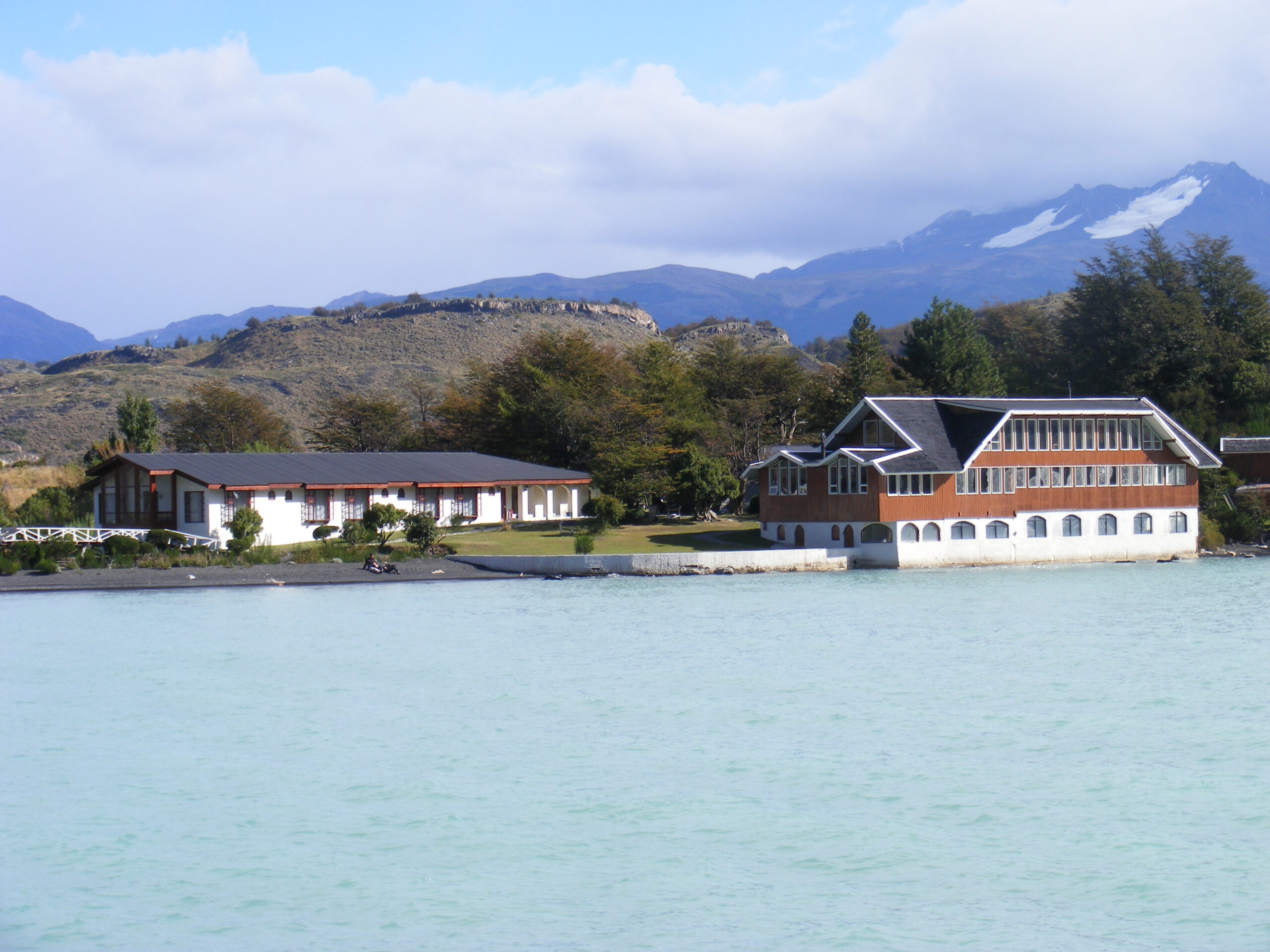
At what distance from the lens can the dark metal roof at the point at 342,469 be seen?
51.5m

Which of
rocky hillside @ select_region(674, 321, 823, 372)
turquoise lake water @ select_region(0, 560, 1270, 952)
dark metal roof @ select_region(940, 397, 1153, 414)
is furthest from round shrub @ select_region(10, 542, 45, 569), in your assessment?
rocky hillside @ select_region(674, 321, 823, 372)

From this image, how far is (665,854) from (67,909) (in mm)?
6706

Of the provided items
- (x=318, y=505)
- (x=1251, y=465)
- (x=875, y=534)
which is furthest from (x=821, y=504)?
(x=1251, y=465)

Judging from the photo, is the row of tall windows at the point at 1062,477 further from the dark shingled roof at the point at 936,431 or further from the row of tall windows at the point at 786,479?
the row of tall windows at the point at 786,479

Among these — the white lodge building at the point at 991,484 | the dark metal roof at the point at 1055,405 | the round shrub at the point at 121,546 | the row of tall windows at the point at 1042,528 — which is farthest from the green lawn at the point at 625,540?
the round shrub at the point at 121,546

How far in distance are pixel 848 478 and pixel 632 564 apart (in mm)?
10556

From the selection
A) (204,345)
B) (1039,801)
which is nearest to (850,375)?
(1039,801)

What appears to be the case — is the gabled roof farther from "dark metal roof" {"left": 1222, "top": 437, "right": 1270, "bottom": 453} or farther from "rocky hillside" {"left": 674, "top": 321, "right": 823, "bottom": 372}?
"rocky hillside" {"left": 674, "top": 321, "right": 823, "bottom": 372}

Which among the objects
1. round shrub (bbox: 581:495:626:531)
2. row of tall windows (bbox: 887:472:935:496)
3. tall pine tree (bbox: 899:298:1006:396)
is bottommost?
round shrub (bbox: 581:495:626:531)

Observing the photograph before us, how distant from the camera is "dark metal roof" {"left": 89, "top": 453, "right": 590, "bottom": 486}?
169 feet

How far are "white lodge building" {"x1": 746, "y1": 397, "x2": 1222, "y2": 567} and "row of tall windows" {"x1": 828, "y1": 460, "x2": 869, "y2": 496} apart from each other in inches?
1.9

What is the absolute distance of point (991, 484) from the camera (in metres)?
54.0

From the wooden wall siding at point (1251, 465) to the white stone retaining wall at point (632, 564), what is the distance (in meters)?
29.7

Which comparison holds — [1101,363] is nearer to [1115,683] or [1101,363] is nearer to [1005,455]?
[1005,455]
